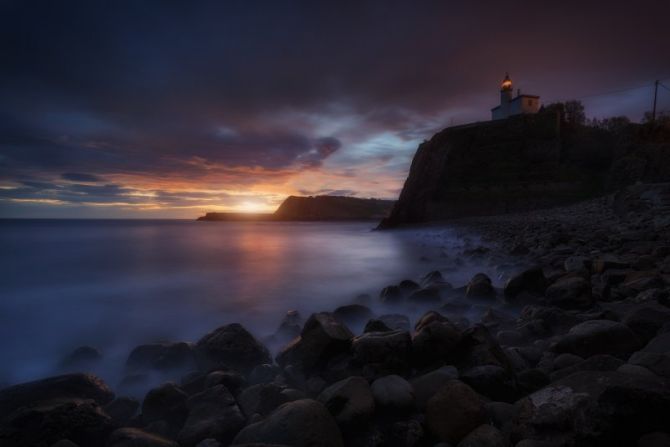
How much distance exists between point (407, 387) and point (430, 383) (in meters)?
0.21

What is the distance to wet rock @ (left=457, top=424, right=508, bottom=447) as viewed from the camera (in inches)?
69.3

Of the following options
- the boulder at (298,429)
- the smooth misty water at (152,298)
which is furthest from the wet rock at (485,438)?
the smooth misty water at (152,298)

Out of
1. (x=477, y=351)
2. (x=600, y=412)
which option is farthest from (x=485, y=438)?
(x=477, y=351)

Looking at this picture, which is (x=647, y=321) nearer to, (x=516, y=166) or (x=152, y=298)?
(x=152, y=298)

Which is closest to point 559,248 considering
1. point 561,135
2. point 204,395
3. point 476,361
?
point 476,361

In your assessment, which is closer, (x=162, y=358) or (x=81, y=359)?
(x=162, y=358)

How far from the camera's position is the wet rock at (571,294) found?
4.13 metres

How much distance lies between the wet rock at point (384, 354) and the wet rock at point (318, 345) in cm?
27

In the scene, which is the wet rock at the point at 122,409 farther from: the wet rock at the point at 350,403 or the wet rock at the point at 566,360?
the wet rock at the point at 566,360

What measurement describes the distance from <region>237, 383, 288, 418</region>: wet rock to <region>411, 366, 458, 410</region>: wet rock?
100 centimetres

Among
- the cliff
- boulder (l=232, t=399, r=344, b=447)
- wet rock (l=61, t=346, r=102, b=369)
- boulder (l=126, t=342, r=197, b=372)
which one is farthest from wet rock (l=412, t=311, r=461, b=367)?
the cliff

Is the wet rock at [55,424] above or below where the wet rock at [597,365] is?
below

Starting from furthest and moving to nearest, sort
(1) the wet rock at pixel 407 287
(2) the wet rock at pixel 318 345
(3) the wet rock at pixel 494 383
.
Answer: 1. (1) the wet rock at pixel 407 287
2. (2) the wet rock at pixel 318 345
3. (3) the wet rock at pixel 494 383

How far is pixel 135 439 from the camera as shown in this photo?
2.22 meters
